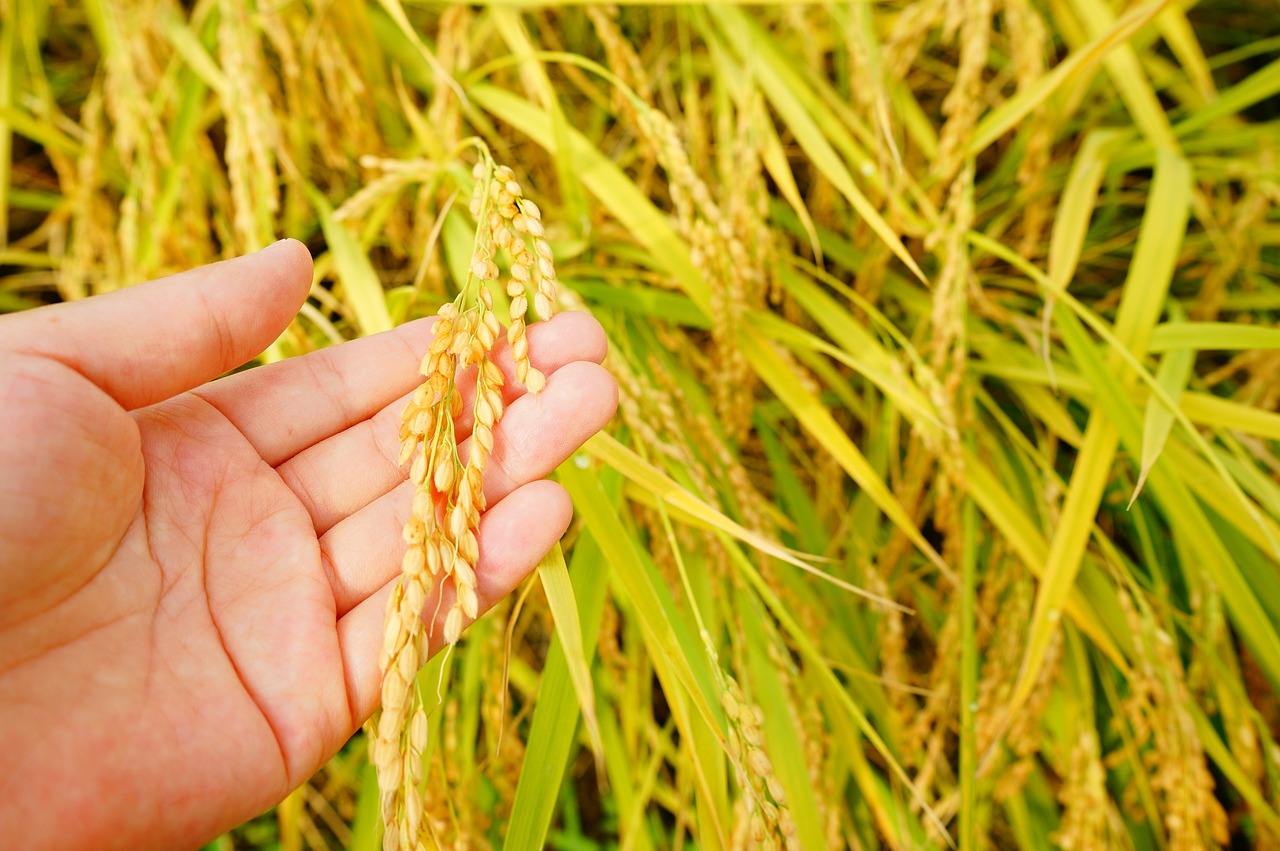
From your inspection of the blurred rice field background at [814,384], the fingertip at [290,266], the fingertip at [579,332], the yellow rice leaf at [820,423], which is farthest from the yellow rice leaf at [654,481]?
the fingertip at [290,266]

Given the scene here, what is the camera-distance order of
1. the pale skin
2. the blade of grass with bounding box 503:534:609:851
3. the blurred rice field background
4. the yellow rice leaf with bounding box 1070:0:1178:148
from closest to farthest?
the pale skin < the blade of grass with bounding box 503:534:609:851 < the blurred rice field background < the yellow rice leaf with bounding box 1070:0:1178:148

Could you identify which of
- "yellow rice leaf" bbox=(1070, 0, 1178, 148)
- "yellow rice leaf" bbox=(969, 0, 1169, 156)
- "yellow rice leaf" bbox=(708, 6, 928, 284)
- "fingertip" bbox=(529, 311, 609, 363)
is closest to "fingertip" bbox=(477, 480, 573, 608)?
"fingertip" bbox=(529, 311, 609, 363)

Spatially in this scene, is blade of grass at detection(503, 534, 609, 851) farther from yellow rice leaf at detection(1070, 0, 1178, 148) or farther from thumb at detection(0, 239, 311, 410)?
yellow rice leaf at detection(1070, 0, 1178, 148)

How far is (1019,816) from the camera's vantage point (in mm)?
1446

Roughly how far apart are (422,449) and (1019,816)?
1391mm

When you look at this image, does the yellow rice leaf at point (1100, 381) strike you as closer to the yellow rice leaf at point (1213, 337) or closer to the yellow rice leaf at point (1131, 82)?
the yellow rice leaf at point (1213, 337)

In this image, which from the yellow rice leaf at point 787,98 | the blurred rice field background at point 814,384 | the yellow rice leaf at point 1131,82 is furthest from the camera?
the yellow rice leaf at point 1131,82

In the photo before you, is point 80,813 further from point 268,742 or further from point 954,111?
point 954,111

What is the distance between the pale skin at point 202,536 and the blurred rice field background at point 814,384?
0.14 m

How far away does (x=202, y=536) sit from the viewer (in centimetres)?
100

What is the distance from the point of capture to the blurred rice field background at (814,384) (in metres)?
1.14

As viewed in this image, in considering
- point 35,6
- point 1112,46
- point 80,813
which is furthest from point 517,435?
point 35,6

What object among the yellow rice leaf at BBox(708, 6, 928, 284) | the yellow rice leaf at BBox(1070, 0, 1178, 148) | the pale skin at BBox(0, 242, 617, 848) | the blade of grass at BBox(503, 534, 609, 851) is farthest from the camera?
the yellow rice leaf at BBox(1070, 0, 1178, 148)

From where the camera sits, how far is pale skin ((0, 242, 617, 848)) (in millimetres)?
820
